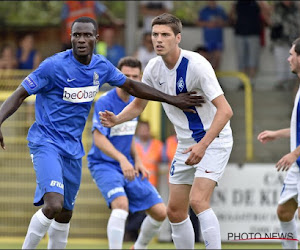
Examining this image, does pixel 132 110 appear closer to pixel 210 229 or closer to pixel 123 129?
pixel 123 129

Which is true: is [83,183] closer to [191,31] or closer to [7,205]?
[7,205]

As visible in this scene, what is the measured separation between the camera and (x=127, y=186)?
9227mm

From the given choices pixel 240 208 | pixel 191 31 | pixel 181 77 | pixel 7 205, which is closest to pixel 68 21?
pixel 191 31

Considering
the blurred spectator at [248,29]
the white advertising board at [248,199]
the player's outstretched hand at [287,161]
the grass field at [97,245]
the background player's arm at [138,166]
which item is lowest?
the grass field at [97,245]

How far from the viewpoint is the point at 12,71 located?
13375 millimetres

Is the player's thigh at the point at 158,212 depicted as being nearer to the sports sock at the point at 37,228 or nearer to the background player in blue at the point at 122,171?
the background player in blue at the point at 122,171

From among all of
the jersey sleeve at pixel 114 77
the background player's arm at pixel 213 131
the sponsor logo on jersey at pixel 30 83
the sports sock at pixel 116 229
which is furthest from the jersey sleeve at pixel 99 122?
the background player's arm at pixel 213 131

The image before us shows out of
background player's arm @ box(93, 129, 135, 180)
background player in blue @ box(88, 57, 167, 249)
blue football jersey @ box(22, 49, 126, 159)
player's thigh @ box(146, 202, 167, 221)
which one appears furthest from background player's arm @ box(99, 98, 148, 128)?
player's thigh @ box(146, 202, 167, 221)

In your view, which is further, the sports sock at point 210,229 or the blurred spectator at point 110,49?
the blurred spectator at point 110,49

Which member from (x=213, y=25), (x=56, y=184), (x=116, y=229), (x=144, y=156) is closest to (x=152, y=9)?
(x=213, y=25)

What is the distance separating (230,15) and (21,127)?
14.3ft

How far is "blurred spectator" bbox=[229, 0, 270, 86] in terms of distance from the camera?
1391cm

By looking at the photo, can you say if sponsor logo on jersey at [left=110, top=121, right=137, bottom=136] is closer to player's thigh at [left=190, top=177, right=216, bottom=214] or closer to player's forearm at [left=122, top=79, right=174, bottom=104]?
player's forearm at [left=122, top=79, right=174, bottom=104]

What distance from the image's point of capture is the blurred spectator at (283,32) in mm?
13977
